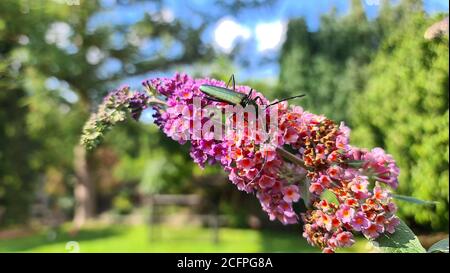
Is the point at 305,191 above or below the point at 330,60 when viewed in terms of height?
below

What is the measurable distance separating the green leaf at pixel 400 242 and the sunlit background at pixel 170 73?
299cm

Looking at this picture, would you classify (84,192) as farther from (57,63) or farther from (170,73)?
(170,73)

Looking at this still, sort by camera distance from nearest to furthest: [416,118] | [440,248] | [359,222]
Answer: [359,222] < [440,248] < [416,118]

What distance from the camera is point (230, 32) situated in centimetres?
894

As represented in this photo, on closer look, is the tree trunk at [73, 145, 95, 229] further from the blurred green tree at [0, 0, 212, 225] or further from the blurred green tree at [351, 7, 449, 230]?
the blurred green tree at [351, 7, 449, 230]

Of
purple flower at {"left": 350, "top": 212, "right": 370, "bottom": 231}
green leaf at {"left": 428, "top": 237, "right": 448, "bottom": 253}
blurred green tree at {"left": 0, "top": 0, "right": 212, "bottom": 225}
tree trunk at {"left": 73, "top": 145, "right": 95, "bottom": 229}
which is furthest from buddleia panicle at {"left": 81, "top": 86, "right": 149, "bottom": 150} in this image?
tree trunk at {"left": 73, "top": 145, "right": 95, "bottom": 229}

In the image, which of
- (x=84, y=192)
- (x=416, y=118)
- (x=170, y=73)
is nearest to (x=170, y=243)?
(x=170, y=73)

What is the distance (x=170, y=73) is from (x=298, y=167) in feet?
16.7

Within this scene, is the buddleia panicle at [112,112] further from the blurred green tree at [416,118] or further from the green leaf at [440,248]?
the blurred green tree at [416,118]

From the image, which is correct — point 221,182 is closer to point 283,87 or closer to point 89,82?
point 283,87

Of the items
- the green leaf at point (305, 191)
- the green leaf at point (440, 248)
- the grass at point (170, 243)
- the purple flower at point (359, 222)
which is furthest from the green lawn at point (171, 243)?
the purple flower at point (359, 222)

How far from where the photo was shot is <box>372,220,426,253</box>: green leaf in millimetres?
1087

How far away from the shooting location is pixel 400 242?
1.11 m

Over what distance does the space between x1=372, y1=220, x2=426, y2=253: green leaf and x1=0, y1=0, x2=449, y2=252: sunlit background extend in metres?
2.99
